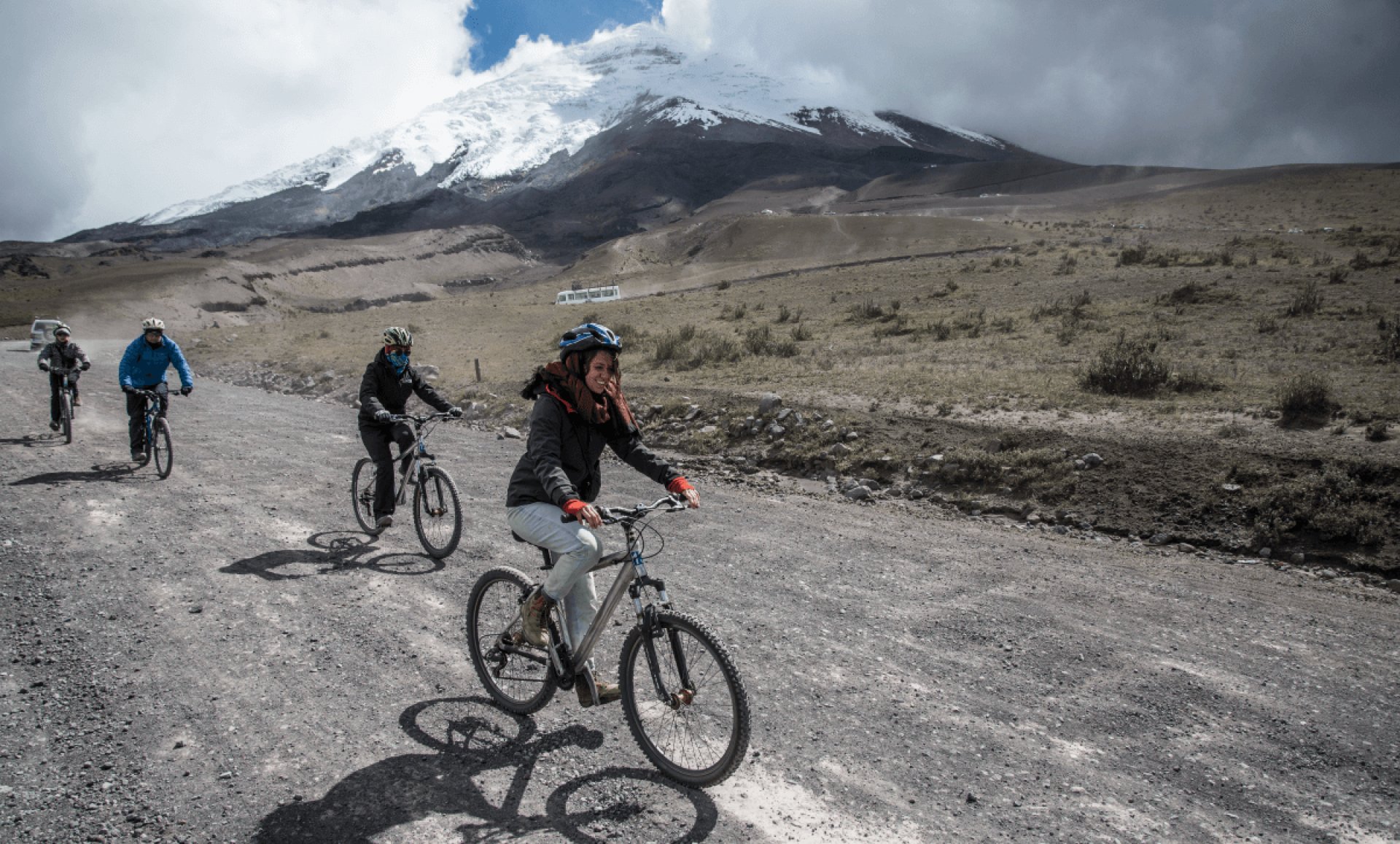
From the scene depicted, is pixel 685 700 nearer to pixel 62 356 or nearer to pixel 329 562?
pixel 329 562

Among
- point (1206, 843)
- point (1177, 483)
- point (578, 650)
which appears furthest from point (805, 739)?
point (1177, 483)

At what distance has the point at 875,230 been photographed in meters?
79.8

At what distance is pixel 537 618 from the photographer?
170 inches

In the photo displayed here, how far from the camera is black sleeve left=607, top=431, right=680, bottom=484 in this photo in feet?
14.1

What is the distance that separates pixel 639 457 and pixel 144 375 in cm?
956

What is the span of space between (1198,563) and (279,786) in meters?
8.30

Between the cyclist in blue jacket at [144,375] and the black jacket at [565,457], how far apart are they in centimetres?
857

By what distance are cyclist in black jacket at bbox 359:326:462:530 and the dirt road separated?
52cm

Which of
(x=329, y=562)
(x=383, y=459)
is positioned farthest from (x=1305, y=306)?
(x=329, y=562)

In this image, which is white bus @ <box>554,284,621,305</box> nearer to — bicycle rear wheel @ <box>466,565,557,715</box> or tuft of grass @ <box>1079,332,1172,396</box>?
tuft of grass @ <box>1079,332,1172,396</box>

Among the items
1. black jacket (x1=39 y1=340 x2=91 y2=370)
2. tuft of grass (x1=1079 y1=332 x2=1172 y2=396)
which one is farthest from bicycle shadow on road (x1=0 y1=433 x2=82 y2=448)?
tuft of grass (x1=1079 y1=332 x2=1172 y2=396)

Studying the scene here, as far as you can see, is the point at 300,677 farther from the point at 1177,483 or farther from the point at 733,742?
the point at 1177,483

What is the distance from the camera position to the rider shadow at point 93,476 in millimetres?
9633

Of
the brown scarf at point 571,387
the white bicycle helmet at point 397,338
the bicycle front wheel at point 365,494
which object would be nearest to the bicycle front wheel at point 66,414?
the bicycle front wheel at point 365,494
